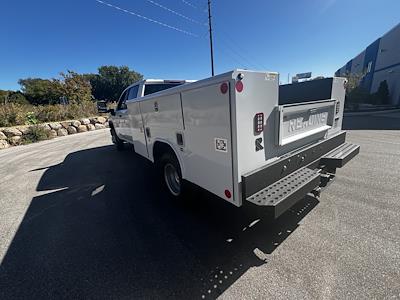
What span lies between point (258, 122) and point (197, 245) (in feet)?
5.45

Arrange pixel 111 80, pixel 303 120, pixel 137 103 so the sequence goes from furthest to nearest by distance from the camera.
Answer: pixel 111 80
pixel 137 103
pixel 303 120

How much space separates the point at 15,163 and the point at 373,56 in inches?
1589

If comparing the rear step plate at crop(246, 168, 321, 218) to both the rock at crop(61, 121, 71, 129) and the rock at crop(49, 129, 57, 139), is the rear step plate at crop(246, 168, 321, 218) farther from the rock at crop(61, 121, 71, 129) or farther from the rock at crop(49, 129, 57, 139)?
the rock at crop(61, 121, 71, 129)

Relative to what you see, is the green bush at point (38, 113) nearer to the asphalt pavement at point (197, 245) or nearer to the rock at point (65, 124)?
the rock at point (65, 124)

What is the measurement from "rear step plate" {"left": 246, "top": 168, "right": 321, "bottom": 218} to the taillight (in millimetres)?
646

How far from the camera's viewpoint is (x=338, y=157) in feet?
9.79

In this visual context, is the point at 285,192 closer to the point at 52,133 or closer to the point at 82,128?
the point at 52,133

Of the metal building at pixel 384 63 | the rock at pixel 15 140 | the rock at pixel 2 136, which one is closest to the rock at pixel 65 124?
the rock at pixel 15 140

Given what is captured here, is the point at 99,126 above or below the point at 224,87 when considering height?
below

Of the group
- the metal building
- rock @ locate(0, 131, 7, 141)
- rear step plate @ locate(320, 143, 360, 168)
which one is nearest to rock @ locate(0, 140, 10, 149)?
rock @ locate(0, 131, 7, 141)

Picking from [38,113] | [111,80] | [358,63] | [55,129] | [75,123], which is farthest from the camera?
[111,80]

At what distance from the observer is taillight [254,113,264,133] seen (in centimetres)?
201

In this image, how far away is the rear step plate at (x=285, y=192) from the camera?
6.23ft

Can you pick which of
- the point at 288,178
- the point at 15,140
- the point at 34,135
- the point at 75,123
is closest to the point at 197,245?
the point at 288,178
